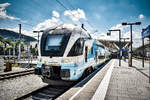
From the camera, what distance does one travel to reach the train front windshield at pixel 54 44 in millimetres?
5636

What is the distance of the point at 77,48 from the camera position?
5930mm

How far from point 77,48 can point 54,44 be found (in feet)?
4.58

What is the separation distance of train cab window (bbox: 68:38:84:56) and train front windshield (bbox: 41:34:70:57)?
1.59ft

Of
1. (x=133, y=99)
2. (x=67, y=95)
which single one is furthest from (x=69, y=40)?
(x=133, y=99)

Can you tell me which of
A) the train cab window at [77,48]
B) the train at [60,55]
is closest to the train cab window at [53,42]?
the train at [60,55]

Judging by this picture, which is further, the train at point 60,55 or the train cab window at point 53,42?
the train cab window at point 53,42

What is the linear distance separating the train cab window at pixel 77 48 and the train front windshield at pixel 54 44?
484 mm

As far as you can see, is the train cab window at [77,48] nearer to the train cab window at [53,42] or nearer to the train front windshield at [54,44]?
the train front windshield at [54,44]

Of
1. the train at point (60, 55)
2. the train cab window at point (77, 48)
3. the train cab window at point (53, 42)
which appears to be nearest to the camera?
the train at point (60, 55)

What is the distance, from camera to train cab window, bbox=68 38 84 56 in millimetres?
5620

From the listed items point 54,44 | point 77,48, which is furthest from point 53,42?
point 77,48

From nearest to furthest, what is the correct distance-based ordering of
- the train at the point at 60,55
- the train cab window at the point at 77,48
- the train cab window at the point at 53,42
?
the train at the point at 60,55, the train cab window at the point at 77,48, the train cab window at the point at 53,42

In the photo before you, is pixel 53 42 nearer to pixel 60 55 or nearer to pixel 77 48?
pixel 60 55

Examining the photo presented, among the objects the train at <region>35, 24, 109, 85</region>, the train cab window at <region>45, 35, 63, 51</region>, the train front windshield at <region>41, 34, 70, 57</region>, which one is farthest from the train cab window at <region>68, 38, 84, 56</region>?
the train cab window at <region>45, 35, 63, 51</region>
